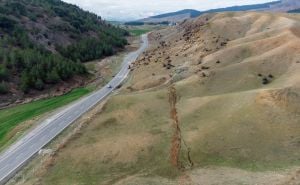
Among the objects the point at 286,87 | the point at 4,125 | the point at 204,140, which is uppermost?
the point at 286,87

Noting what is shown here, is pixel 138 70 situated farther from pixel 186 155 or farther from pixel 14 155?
pixel 186 155

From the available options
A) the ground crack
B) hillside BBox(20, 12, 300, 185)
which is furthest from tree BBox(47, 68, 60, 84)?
the ground crack

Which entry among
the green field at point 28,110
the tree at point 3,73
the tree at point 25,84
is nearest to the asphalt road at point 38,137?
the green field at point 28,110

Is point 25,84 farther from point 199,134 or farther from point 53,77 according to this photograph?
point 199,134

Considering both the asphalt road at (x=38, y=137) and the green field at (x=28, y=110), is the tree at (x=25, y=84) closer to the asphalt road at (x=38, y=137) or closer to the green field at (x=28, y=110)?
the green field at (x=28, y=110)

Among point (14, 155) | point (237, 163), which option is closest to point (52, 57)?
point (14, 155)

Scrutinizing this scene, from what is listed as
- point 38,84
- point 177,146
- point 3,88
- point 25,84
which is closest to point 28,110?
point 3,88

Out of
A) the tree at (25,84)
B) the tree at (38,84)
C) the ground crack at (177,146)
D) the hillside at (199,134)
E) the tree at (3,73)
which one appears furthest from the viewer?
the tree at (38,84)
